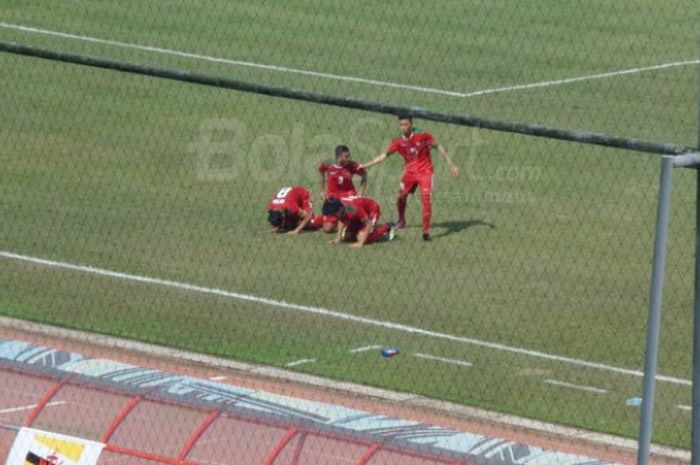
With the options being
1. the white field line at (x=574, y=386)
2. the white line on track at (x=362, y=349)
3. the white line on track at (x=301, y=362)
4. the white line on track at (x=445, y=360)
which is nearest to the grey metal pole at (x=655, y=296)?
the white field line at (x=574, y=386)

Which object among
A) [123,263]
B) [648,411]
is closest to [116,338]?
[123,263]

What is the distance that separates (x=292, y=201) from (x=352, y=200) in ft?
2.28

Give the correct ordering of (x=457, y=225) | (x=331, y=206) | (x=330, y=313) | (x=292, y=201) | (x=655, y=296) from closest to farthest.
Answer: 1. (x=655, y=296)
2. (x=330, y=313)
3. (x=331, y=206)
4. (x=292, y=201)
5. (x=457, y=225)

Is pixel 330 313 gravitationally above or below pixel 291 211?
below

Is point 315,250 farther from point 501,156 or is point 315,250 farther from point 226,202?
point 501,156

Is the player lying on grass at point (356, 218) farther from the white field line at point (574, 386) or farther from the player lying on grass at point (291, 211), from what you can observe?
the white field line at point (574, 386)

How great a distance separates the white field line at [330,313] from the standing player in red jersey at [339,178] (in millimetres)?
2386

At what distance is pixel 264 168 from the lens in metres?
23.3

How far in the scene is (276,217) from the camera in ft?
67.5

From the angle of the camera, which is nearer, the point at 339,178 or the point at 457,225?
the point at 339,178

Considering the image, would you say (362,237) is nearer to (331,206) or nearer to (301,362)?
(331,206)

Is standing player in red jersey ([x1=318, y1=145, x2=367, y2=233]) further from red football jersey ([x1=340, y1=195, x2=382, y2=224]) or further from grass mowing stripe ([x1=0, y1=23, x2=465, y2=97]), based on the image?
grass mowing stripe ([x1=0, y1=23, x2=465, y2=97])

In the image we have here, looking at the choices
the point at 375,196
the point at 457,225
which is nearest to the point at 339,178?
Answer: the point at 457,225

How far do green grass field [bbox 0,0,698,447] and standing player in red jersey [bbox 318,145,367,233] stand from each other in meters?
0.47
